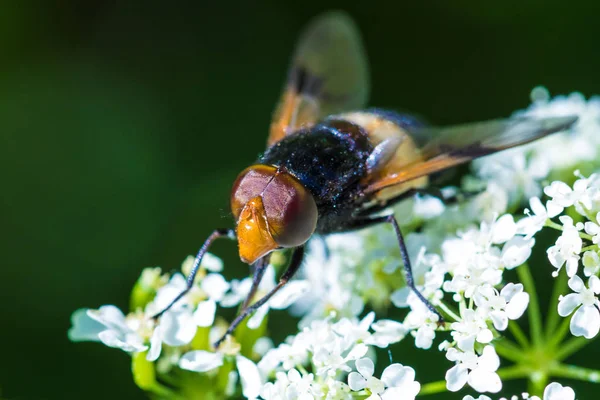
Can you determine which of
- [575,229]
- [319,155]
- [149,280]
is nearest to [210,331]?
[149,280]

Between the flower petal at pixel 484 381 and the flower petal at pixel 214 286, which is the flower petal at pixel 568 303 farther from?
the flower petal at pixel 214 286

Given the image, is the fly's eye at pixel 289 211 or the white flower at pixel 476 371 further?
the fly's eye at pixel 289 211

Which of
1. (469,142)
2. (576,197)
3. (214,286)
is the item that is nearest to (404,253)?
(469,142)

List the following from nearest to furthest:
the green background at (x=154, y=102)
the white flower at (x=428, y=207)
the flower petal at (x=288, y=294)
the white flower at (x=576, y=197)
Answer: the white flower at (x=576, y=197), the flower petal at (x=288, y=294), the white flower at (x=428, y=207), the green background at (x=154, y=102)

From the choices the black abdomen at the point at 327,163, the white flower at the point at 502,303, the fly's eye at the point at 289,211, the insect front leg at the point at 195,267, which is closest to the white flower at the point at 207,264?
the insect front leg at the point at 195,267

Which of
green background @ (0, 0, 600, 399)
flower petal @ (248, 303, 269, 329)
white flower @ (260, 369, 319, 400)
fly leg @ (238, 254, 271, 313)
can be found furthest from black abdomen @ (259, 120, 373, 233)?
green background @ (0, 0, 600, 399)

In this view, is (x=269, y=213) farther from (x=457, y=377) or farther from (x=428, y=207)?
(x=428, y=207)

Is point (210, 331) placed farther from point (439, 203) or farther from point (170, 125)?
point (170, 125)
